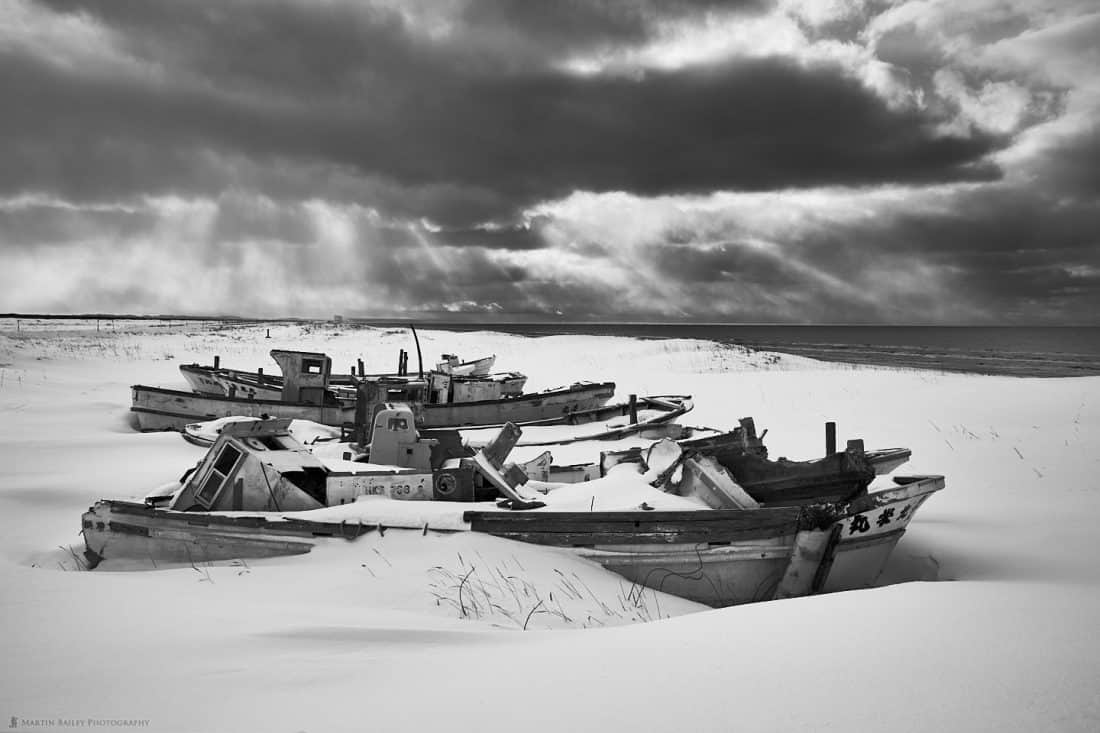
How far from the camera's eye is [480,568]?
6320mm

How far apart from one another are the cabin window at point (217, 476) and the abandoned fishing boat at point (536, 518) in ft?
0.04

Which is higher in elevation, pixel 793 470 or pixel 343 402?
pixel 793 470

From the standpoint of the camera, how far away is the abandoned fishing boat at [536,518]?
Result: 6.44 meters

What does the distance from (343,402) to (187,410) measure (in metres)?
4.31

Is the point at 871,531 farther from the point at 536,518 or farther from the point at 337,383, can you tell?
the point at 337,383

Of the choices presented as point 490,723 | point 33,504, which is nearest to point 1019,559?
point 490,723

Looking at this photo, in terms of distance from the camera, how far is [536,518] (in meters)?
6.80

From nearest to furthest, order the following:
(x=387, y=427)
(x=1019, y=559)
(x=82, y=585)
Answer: (x=82, y=585) < (x=1019, y=559) < (x=387, y=427)

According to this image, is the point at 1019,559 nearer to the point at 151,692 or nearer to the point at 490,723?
the point at 490,723

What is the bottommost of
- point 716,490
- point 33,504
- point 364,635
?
point 33,504

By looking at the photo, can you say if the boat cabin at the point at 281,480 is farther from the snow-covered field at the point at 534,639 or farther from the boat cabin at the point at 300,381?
the boat cabin at the point at 300,381

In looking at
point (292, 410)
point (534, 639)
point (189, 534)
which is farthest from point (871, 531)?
point (292, 410)

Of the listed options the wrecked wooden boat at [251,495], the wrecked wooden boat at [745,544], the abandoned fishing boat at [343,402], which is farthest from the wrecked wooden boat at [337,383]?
the wrecked wooden boat at [745,544]

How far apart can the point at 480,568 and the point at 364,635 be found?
1.97 m
